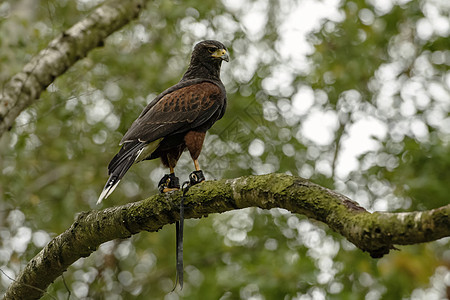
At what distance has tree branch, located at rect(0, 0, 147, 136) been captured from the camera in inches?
205

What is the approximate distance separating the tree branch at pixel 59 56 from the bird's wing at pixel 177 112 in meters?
1.14

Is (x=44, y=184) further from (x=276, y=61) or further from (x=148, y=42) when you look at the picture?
(x=276, y=61)

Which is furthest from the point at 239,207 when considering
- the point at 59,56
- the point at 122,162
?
the point at 59,56

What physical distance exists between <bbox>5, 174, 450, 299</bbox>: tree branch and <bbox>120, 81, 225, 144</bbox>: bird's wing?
109cm

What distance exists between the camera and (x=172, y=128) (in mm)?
4688

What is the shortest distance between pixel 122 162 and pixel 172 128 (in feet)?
1.67

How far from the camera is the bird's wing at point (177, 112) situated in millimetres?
4680

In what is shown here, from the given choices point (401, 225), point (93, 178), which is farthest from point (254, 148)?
point (401, 225)

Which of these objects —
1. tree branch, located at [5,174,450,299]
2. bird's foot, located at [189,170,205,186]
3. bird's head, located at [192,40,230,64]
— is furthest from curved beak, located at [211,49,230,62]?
tree branch, located at [5,174,450,299]

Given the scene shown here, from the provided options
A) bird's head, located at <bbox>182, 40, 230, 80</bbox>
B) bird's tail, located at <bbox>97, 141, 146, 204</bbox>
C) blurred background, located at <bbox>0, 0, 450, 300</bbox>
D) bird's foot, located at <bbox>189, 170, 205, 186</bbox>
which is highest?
bird's foot, located at <bbox>189, 170, 205, 186</bbox>

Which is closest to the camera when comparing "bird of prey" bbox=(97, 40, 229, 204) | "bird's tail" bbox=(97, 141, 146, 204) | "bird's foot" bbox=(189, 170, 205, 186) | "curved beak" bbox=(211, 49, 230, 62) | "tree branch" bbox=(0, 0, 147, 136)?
"bird's foot" bbox=(189, 170, 205, 186)

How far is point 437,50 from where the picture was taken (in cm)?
754

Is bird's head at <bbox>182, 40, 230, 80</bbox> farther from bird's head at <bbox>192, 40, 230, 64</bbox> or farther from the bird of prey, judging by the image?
the bird of prey

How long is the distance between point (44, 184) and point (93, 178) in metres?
0.91
